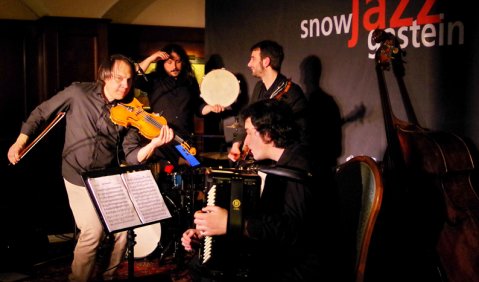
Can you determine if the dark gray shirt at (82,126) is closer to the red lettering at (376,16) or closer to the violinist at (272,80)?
the violinist at (272,80)

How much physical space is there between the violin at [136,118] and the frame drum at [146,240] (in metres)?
1.15

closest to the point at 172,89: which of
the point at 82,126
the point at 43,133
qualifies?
the point at 82,126

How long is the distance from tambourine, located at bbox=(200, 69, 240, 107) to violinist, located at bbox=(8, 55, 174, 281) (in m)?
1.09

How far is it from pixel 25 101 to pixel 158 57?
93.0 inches

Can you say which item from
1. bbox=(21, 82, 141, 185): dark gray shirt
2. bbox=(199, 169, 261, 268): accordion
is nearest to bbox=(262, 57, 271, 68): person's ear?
bbox=(21, 82, 141, 185): dark gray shirt

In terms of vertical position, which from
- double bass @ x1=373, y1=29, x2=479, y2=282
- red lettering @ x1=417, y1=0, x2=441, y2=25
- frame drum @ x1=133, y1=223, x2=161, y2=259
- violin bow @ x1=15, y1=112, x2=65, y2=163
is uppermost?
red lettering @ x1=417, y1=0, x2=441, y2=25

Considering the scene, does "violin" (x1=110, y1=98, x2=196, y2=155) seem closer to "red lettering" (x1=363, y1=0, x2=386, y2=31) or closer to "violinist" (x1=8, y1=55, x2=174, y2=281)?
"violinist" (x1=8, y1=55, x2=174, y2=281)

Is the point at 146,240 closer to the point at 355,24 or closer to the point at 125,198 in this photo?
the point at 125,198

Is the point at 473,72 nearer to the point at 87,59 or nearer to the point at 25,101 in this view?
the point at 87,59

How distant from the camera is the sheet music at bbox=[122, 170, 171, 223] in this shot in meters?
2.71

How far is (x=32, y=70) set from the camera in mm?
6016

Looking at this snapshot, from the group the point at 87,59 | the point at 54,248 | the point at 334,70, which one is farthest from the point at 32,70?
the point at 334,70

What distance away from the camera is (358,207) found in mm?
2439

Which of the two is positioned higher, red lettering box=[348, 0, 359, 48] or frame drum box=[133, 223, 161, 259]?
red lettering box=[348, 0, 359, 48]
